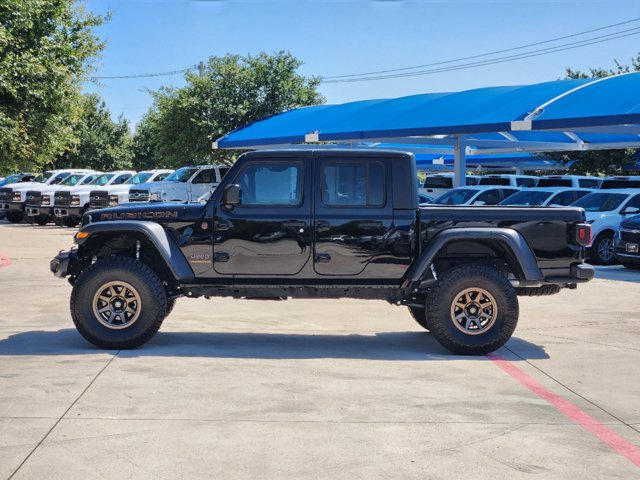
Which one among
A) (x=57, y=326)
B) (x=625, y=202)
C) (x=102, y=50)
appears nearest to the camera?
(x=57, y=326)

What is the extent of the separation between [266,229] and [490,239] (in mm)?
2280

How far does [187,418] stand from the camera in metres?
6.57

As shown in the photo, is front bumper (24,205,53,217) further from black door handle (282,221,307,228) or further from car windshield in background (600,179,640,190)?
black door handle (282,221,307,228)

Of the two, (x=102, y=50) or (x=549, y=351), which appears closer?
(x=549, y=351)

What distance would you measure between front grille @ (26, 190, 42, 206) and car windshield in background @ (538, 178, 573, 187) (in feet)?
59.9

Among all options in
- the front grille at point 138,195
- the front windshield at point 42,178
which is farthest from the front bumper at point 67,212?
the front windshield at point 42,178

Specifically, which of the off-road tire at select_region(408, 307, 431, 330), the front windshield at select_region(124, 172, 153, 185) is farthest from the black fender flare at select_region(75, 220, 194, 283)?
the front windshield at select_region(124, 172, 153, 185)

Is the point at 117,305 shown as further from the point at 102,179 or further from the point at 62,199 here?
the point at 102,179

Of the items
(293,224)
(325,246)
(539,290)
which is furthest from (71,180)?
(539,290)

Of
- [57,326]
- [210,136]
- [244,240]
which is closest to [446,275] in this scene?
[244,240]

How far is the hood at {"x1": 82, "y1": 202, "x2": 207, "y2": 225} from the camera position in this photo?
9391 mm

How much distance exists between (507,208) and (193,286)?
337cm

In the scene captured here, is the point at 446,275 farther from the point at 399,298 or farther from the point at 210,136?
the point at 210,136

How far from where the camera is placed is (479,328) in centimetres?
924
